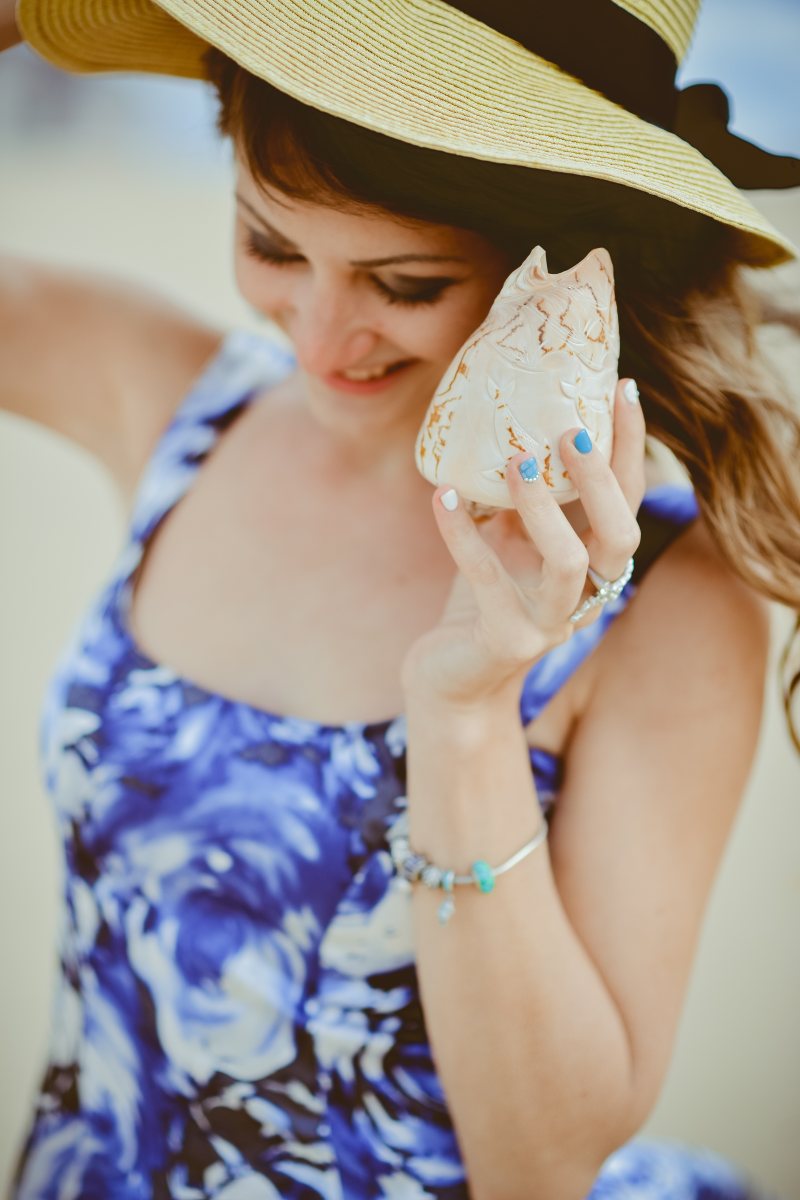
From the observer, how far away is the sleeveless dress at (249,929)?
46.2 inches

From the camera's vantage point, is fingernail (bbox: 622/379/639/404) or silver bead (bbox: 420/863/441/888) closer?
fingernail (bbox: 622/379/639/404)

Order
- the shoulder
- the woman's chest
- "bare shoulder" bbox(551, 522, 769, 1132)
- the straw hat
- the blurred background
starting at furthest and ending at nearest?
the blurred background → the shoulder → the woman's chest → "bare shoulder" bbox(551, 522, 769, 1132) → the straw hat

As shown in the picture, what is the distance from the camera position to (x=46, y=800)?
3.69 metres

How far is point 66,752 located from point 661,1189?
98cm

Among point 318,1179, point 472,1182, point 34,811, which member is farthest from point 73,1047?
point 34,811

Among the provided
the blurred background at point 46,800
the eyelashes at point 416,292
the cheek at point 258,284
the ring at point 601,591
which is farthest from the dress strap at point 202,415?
the ring at point 601,591

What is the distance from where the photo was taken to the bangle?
3.39ft

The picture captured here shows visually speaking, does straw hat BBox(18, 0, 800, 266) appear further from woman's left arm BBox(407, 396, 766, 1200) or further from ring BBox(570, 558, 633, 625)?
woman's left arm BBox(407, 396, 766, 1200)

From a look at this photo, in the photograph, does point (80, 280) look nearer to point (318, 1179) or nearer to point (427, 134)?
point (427, 134)

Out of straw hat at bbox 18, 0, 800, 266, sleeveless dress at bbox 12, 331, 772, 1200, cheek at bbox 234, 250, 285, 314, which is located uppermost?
straw hat at bbox 18, 0, 800, 266

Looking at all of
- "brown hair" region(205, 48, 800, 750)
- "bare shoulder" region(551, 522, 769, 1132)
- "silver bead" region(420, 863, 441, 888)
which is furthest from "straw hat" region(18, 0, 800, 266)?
"silver bead" region(420, 863, 441, 888)

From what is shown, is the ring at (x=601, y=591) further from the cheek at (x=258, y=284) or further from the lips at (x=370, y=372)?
the cheek at (x=258, y=284)

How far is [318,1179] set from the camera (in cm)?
124

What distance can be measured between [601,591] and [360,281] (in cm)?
40
